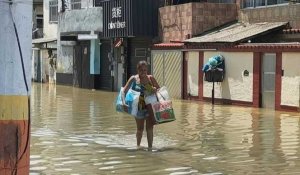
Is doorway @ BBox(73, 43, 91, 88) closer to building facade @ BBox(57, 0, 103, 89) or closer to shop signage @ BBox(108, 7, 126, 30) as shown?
building facade @ BBox(57, 0, 103, 89)

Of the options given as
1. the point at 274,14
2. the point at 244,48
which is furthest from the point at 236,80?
the point at 274,14

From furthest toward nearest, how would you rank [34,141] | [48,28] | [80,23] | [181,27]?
1. [48,28]
2. [80,23]
3. [181,27]
4. [34,141]

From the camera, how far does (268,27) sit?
20.5 meters

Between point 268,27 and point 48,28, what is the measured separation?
904 inches

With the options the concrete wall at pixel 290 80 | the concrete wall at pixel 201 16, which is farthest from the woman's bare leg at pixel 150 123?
the concrete wall at pixel 201 16

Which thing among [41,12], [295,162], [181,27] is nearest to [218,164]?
[295,162]

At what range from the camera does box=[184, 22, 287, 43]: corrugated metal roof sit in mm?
20453

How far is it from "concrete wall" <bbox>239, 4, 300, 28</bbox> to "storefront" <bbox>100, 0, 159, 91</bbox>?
4727mm

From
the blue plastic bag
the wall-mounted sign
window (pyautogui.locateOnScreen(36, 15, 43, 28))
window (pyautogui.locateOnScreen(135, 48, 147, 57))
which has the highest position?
window (pyautogui.locateOnScreen(36, 15, 43, 28))

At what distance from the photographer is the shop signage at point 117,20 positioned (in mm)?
27172

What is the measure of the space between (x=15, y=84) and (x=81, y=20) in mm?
27165

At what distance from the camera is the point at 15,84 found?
4641mm

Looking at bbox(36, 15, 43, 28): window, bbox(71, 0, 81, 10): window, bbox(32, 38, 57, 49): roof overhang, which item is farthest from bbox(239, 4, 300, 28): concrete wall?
bbox(36, 15, 43, 28): window

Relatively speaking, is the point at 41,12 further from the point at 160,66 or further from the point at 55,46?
the point at 160,66
